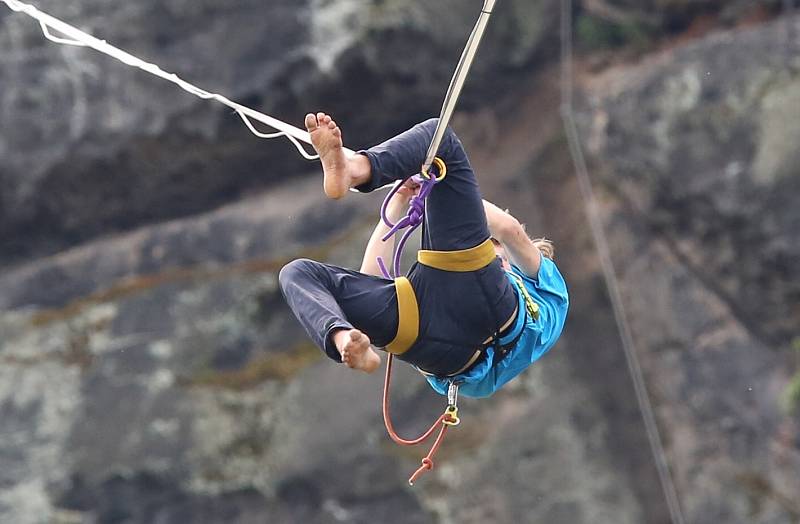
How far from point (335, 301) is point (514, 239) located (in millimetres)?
699

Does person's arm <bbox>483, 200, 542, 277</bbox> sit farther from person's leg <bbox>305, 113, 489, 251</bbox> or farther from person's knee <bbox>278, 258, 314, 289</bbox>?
person's knee <bbox>278, 258, 314, 289</bbox>

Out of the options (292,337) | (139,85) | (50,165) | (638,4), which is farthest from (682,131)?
(50,165)

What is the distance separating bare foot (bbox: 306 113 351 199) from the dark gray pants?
4.8 inches

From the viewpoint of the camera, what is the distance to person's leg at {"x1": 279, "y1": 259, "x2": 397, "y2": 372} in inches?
134

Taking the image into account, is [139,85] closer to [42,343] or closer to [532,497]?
[42,343]

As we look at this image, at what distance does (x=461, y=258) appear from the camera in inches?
147

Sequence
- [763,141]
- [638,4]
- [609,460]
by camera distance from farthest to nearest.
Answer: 1. [638,4]
2. [609,460]
3. [763,141]

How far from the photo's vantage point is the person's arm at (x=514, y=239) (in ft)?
13.1

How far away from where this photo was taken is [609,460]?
7809mm

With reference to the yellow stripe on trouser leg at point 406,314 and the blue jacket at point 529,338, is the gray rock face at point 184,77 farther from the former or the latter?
the yellow stripe on trouser leg at point 406,314

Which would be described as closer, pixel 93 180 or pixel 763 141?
pixel 763 141

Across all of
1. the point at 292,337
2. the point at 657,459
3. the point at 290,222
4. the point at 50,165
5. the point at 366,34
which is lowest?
the point at 657,459

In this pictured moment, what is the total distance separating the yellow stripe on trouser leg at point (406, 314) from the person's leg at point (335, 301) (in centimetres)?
2

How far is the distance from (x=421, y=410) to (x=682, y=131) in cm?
224
